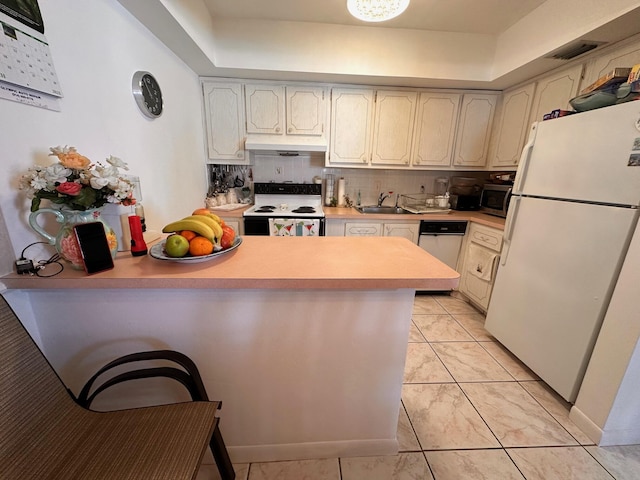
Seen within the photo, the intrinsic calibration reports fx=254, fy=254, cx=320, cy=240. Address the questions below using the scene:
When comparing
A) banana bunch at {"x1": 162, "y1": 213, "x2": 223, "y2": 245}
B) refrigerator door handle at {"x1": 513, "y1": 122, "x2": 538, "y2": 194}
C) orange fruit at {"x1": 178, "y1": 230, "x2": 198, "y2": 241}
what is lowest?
orange fruit at {"x1": 178, "y1": 230, "x2": 198, "y2": 241}

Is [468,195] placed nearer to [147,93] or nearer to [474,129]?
[474,129]

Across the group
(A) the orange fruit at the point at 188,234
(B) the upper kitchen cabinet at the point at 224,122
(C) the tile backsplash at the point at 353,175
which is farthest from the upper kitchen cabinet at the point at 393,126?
(A) the orange fruit at the point at 188,234

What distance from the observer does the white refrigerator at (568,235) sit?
127 cm

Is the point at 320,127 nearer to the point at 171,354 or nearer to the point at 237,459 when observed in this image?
the point at 171,354

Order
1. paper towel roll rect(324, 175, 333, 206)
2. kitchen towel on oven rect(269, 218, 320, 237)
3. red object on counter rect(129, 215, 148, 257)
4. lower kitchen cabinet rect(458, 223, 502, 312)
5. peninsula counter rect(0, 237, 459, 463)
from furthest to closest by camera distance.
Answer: paper towel roll rect(324, 175, 333, 206) < kitchen towel on oven rect(269, 218, 320, 237) < lower kitchen cabinet rect(458, 223, 502, 312) < red object on counter rect(129, 215, 148, 257) < peninsula counter rect(0, 237, 459, 463)

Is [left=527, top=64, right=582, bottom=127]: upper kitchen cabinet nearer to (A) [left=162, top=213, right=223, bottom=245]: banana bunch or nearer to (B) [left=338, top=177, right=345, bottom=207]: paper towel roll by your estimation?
(B) [left=338, top=177, right=345, bottom=207]: paper towel roll

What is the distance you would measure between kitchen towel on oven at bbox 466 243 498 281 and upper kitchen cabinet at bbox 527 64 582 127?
1283mm

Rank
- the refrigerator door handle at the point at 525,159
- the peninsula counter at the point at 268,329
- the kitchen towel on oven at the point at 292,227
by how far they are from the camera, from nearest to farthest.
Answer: the peninsula counter at the point at 268,329 < the refrigerator door handle at the point at 525,159 < the kitchen towel on oven at the point at 292,227

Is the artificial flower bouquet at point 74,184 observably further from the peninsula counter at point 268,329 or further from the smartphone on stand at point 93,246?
the peninsula counter at point 268,329

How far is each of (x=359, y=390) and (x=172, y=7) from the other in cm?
237

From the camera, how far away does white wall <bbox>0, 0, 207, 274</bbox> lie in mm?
917

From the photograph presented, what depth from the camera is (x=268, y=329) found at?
1072mm

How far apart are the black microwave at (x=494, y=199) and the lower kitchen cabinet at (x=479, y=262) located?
1.01 ft

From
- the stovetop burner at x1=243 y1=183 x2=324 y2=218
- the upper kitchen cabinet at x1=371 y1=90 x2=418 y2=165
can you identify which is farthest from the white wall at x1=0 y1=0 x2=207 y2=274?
the upper kitchen cabinet at x1=371 y1=90 x2=418 y2=165
